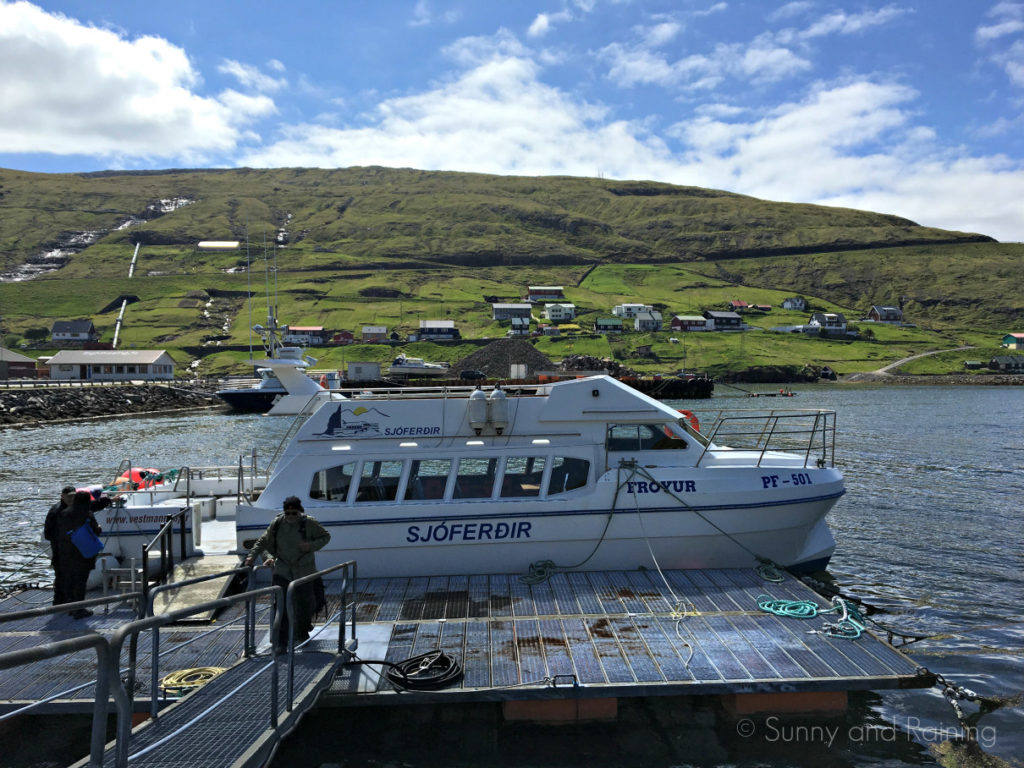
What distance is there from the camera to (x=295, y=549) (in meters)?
8.00

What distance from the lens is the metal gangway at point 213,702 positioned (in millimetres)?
4160

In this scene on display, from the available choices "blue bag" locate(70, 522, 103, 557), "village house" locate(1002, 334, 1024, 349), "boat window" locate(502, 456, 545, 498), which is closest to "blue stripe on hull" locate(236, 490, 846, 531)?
"boat window" locate(502, 456, 545, 498)

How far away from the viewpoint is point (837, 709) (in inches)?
318

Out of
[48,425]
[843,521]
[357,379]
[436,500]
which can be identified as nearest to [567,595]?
[436,500]

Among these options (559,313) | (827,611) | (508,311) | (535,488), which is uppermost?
(559,313)

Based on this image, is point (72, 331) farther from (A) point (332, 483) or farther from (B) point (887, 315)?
(B) point (887, 315)

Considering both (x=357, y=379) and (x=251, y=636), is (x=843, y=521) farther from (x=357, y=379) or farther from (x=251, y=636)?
(x=357, y=379)

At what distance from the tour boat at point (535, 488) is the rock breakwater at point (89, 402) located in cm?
5257

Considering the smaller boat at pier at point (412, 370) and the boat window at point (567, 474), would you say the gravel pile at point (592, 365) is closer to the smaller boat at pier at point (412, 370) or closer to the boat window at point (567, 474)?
the smaller boat at pier at point (412, 370)

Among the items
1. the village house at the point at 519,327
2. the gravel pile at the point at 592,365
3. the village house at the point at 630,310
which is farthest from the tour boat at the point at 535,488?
the village house at the point at 630,310

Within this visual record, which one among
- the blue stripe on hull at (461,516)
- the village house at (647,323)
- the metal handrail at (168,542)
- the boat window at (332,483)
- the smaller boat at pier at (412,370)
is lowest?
the smaller boat at pier at (412,370)

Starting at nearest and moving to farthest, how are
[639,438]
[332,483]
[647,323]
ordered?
[332,483], [639,438], [647,323]

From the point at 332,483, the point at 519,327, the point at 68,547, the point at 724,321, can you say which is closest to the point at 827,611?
the point at 332,483

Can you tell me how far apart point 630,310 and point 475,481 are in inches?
5413
